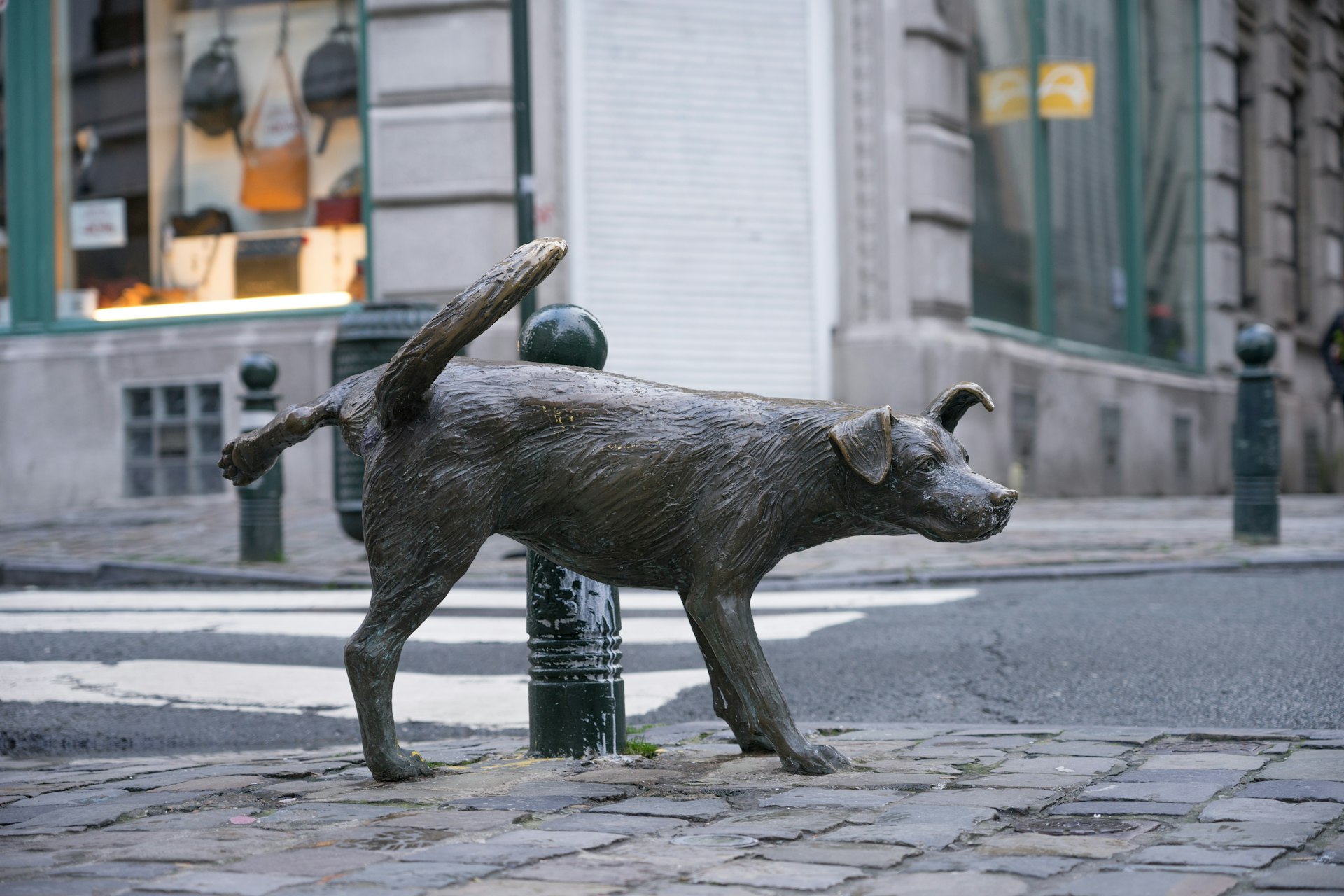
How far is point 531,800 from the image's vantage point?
340 cm

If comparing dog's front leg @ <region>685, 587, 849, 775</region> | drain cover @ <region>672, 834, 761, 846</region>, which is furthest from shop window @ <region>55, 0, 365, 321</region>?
drain cover @ <region>672, 834, 761, 846</region>

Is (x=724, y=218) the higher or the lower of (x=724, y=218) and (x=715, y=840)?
the higher

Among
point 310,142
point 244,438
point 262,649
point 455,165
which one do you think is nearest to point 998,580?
point 262,649

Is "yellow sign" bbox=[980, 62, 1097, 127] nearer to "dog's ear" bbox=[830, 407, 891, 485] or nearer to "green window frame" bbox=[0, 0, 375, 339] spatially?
"green window frame" bbox=[0, 0, 375, 339]

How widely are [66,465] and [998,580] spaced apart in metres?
9.22

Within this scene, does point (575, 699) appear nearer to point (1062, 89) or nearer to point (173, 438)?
point (173, 438)

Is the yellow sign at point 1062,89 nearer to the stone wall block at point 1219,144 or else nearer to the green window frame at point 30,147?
the stone wall block at point 1219,144

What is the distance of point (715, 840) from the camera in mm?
2955

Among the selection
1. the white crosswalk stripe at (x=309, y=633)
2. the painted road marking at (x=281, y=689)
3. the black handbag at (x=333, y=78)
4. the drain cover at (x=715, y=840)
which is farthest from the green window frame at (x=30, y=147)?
the drain cover at (x=715, y=840)

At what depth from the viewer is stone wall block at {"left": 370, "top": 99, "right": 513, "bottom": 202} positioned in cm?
1320

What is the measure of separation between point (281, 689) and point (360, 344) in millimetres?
3901

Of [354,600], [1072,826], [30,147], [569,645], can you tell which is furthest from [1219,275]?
[1072,826]

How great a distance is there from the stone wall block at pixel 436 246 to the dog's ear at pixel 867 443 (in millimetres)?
9673

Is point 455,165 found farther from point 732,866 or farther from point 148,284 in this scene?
point 732,866
